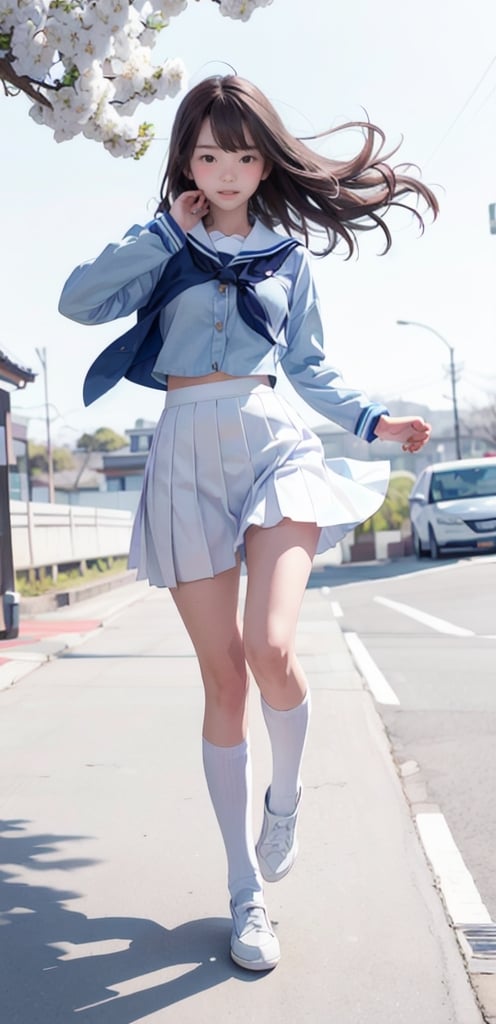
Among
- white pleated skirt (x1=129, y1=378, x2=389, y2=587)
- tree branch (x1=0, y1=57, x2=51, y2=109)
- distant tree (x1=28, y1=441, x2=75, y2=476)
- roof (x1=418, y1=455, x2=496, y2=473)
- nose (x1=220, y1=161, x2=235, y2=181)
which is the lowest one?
white pleated skirt (x1=129, y1=378, x2=389, y2=587)

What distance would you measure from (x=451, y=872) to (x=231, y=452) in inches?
Answer: 55.7

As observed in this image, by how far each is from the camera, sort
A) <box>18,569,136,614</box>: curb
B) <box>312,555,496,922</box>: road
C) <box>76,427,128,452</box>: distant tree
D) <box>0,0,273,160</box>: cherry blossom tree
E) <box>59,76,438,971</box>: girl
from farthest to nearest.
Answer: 1. <box>76,427,128,452</box>: distant tree
2. <box>18,569,136,614</box>: curb
3. <box>312,555,496,922</box>: road
4. <box>0,0,273,160</box>: cherry blossom tree
5. <box>59,76,438,971</box>: girl

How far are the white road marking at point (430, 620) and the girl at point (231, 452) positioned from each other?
7338mm

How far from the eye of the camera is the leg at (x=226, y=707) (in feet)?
8.74

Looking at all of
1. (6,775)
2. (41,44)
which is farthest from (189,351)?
(6,775)

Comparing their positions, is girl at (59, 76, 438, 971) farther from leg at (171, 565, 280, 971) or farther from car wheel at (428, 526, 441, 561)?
car wheel at (428, 526, 441, 561)

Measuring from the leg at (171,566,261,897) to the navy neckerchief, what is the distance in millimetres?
576

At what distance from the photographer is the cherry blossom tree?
10.4 feet

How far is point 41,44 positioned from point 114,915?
2.37 meters

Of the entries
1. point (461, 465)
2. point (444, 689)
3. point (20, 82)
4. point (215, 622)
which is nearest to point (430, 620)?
point (444, 689)

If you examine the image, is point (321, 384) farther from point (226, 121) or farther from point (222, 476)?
point (226, 121)

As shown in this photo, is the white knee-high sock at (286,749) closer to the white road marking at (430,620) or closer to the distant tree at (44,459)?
the white road marking at (430,620)

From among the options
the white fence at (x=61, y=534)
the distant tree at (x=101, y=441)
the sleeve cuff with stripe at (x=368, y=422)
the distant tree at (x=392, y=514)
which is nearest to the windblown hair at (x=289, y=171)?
the sleeve cuff with stripe at (x=368, y=422)

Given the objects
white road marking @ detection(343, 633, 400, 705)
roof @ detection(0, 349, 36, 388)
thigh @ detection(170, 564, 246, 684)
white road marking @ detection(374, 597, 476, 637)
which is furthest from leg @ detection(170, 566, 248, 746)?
roof @ detection(0, 349, 36, 388)
